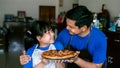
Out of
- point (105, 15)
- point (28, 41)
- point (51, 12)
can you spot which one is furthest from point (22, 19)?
point (28, 41)

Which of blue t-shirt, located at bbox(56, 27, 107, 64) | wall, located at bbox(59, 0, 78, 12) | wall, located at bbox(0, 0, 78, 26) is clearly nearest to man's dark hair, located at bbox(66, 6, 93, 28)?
blue t-shirt, located at bbox(56, 27, 107, 64)

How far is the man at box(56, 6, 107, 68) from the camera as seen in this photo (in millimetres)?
1703

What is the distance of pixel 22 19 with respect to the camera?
558 centimetres

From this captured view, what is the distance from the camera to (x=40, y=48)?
182 centimetres

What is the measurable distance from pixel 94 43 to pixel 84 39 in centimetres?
9

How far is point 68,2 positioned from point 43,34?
386 cm

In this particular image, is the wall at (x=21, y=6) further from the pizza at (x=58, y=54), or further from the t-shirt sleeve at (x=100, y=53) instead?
the pizza at (x=58, y=54)

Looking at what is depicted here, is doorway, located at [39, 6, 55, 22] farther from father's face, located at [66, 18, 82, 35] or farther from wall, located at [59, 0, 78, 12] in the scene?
father's face, located at [66, 18, 82, 35]

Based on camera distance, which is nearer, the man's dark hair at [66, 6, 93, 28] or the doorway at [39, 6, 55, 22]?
the man's dark hair at [66, 6, 93, 28]

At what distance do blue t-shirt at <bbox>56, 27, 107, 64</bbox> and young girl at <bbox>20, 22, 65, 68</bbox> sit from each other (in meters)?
0.20

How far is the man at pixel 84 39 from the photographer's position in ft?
5.59

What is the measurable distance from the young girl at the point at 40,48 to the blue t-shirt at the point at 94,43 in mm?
199

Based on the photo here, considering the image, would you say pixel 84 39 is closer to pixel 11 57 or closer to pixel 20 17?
pixel 11 57

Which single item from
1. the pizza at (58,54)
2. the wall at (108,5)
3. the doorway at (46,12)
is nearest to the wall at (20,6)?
the doorway at (46,12)
